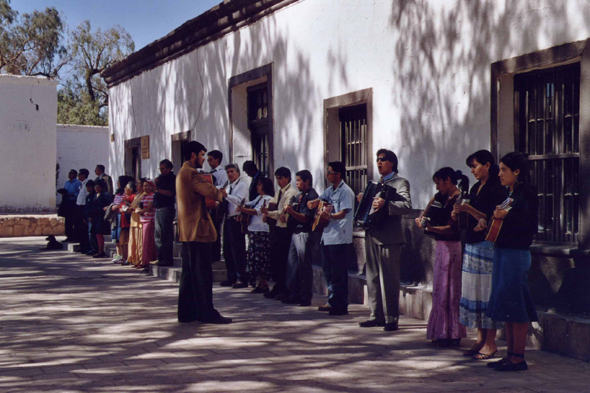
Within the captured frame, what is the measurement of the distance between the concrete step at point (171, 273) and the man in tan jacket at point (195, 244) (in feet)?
11.8

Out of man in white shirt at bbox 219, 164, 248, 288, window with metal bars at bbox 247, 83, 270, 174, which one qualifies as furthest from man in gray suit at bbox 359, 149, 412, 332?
window with metal bars at bbox 247, 83, 270, 174

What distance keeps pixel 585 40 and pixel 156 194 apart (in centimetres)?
766

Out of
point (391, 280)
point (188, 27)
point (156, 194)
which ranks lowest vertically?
point (391, 280)

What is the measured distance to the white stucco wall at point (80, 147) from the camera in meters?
30.0

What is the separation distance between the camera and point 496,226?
5902 millimetres

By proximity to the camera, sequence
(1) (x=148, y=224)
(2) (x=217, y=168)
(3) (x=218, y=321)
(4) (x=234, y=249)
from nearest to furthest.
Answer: (3) (x=218, y=321) < (4) (x=234, y=249) < (2) (x=217, y=168) < (1) (x=148, y=224)

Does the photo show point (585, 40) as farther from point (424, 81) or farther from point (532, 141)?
point (424, 81)

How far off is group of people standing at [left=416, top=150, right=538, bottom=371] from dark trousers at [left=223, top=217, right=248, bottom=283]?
422 cm

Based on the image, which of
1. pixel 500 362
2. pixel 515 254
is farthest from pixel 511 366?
pixel 515 254

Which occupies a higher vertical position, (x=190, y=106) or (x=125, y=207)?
(x=190, y=106)

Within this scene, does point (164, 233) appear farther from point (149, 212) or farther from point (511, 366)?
point (511, 366)

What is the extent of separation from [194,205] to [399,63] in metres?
3.07

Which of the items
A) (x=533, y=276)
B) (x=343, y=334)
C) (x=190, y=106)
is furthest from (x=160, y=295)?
(x=190, y=106)

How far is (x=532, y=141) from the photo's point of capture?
7469 mm
